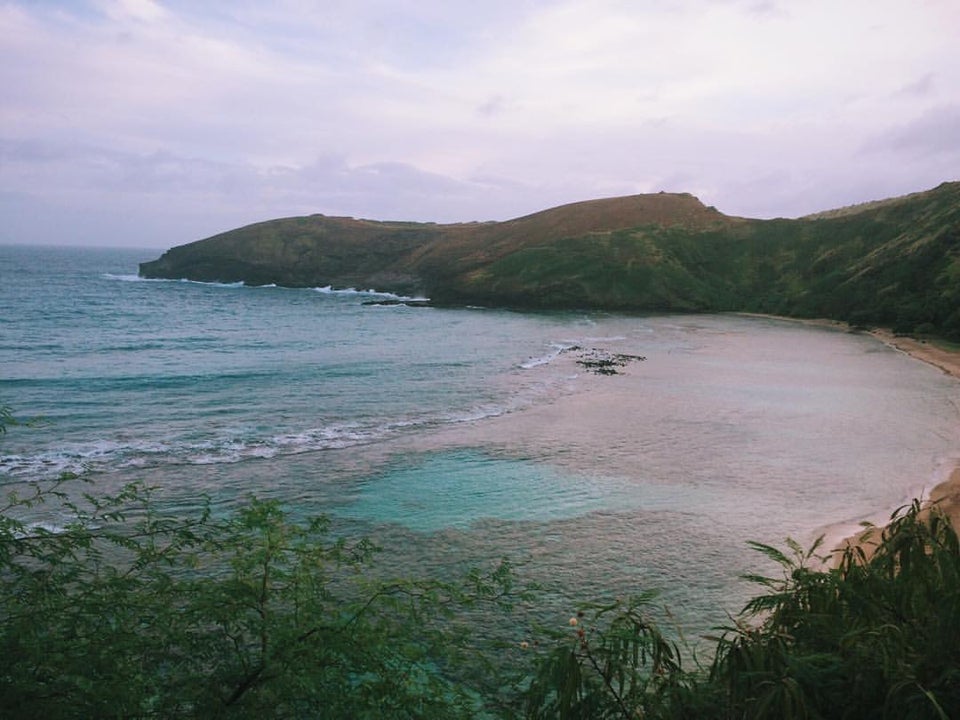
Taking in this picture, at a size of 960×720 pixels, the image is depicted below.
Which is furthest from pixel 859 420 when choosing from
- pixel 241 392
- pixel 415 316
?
pixel 415 316

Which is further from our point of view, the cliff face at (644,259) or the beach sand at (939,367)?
the cliff face at (644,259)

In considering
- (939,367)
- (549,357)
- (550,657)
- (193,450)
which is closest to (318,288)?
(549,357)

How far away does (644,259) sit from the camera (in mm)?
102750

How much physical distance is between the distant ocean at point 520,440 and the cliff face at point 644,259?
26.1m

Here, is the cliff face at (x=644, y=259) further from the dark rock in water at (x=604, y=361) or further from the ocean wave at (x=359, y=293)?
the dark rock in water at (x=604, y=361)

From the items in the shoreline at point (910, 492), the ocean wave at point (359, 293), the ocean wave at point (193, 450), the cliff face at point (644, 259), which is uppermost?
the cliff face at point (644, 259)

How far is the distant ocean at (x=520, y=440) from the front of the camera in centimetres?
1641

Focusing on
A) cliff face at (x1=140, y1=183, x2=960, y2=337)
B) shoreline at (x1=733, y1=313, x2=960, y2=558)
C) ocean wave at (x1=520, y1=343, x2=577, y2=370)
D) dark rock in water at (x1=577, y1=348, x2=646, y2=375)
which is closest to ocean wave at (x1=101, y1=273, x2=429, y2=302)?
cliff face at (x1=140, y1=183, x2=960, y2=337)

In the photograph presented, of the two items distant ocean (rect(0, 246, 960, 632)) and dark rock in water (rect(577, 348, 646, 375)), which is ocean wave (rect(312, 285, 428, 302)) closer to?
distant ocean (rect(0, 246, 960, 632))

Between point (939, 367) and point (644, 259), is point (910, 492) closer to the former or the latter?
point (939, 367)

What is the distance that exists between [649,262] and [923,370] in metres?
61.5

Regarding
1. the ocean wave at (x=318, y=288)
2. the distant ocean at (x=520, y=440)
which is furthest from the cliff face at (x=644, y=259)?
the distant ocean at (x=520, y=440)

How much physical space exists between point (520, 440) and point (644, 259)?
270 ft

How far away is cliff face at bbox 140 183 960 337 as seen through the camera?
74.4 metres
